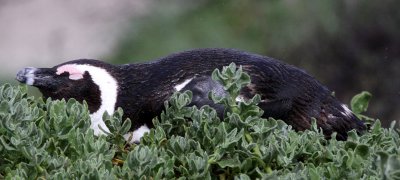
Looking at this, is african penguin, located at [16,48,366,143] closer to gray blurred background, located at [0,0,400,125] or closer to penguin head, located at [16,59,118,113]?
penguin head, located at [16,59,118,113]

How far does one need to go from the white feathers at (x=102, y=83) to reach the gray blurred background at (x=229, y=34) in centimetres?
327

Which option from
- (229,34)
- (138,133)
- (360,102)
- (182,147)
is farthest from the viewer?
(229,34)

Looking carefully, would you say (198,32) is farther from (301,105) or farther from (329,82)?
(301,105)

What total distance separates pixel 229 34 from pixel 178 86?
384 centimetres

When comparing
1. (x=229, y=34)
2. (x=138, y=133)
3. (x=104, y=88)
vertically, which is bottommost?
(x=229, y=34)

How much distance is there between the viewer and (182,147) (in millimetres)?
2322

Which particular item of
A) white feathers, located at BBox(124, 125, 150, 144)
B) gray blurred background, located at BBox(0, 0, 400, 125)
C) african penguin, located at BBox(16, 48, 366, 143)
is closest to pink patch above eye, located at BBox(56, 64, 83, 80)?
african penguin, located at BBox(16, 48, 366, 143)

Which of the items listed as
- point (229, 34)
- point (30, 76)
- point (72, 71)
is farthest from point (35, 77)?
point (229, 34)

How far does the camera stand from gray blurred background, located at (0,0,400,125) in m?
6.21

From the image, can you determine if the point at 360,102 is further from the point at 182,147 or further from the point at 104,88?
the point at 182,147

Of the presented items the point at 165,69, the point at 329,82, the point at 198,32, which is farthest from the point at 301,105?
the point at 198,32

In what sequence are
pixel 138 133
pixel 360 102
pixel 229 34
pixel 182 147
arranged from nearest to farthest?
pixel 182 147 → pixel 138 133 → pixel 360 102 → pixel 229 34

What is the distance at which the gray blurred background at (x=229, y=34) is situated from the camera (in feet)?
20.4

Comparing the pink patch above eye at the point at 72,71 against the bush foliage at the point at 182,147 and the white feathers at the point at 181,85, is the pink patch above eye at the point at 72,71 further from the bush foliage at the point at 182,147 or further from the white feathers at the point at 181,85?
the bush foliage at the point at 182,147
